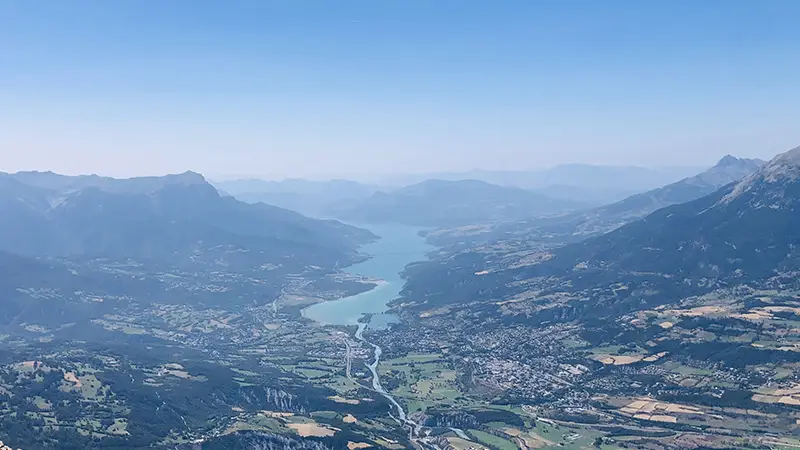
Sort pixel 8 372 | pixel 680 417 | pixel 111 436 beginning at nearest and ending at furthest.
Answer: pixel 111 436 → pixel 680 417 → pixel 8 372

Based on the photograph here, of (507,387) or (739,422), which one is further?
(507,387)

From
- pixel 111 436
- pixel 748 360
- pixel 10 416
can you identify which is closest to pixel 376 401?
pixel 111 436

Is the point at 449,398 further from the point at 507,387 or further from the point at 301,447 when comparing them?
the point at 301,447

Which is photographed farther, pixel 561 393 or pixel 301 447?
pixel 561 393

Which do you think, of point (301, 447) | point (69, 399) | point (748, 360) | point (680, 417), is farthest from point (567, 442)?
point (69, 399)

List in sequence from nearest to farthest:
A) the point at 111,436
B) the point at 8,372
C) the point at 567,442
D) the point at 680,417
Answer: the point at 111,436 < the point at 567,442 < the point at 680,417 < the point at 8,372

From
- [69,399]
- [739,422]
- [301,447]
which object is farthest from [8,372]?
[739,422]

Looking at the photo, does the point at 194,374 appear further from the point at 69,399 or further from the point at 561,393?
the point at 561,393

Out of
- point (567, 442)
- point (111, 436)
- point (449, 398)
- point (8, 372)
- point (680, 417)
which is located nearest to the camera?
point (111, 436)

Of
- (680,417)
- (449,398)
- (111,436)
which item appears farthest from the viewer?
(449,398)
